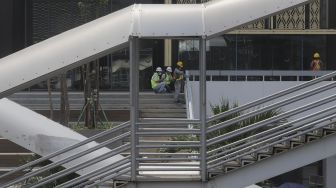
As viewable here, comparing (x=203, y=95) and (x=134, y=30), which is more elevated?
(x=134, y=30)

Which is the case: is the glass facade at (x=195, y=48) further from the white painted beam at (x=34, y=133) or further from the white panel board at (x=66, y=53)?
the white panel board at (x=66, y=53)

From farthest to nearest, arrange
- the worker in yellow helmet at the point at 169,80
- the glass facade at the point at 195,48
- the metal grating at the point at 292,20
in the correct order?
the glass facade at the point at 195,48 < the metal grating at the point at 292,20 < the worker in yellow helmet at the point at 169,80

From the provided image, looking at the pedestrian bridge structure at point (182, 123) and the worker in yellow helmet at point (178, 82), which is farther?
the worker in yellow helmet at point (178, 82)

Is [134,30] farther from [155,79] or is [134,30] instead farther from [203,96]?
[155,79]

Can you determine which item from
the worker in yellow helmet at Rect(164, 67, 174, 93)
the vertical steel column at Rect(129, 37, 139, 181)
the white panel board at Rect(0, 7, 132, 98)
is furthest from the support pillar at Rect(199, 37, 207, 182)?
the worker in yellow helmet at Rect(164, 67, 174, 93)

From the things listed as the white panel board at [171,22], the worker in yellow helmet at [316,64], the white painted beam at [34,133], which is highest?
the white panel board at [171,22]

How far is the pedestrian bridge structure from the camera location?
8.17 metres

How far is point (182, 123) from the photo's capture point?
8422 millimetres

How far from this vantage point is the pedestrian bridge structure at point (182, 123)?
8.17 m

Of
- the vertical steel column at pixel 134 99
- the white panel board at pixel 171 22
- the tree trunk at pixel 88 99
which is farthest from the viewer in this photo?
the tree trunk at pixel 88 99

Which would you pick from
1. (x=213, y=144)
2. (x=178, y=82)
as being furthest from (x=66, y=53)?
(x=178, y=82)

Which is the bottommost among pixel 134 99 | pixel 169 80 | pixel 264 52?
pixel 169 80

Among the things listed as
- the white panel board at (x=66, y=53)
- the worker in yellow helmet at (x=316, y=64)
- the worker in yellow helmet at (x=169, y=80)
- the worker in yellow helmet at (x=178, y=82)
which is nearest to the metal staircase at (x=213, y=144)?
the white panel board at (x=66, y=53)

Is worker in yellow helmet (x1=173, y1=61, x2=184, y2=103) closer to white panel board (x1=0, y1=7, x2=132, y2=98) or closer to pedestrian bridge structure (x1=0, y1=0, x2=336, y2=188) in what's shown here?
pedestrian bridge structure (x1=0, y1=0, x2=336, y2=188)
